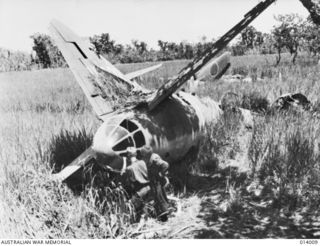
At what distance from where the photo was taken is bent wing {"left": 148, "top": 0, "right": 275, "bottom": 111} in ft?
17.4

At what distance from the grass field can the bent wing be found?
1.76 m

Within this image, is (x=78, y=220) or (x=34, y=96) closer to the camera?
(x=78, y=220)

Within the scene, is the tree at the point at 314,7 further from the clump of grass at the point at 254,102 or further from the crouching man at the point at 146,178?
the clump of grass at the point at 254,102

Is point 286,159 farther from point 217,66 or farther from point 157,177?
point 217,66

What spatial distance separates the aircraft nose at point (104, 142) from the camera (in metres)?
4.96

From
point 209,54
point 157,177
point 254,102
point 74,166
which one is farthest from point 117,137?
point 254,102

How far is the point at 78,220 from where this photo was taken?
4734mm

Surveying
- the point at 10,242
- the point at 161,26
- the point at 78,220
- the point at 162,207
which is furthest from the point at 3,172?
the point at 161,26

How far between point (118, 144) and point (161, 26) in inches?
110

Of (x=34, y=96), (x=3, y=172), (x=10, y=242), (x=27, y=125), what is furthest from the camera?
(x=34, y=96)

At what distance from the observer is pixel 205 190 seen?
20.5ft

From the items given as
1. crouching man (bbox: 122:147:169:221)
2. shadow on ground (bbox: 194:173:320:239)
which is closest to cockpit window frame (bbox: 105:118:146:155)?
crouching man (bbox: 122:147:169:221)

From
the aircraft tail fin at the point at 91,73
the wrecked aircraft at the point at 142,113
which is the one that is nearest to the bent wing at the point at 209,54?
the wrecked aircraft at the point at 142,113

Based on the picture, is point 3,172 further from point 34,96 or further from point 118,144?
point 34,96
